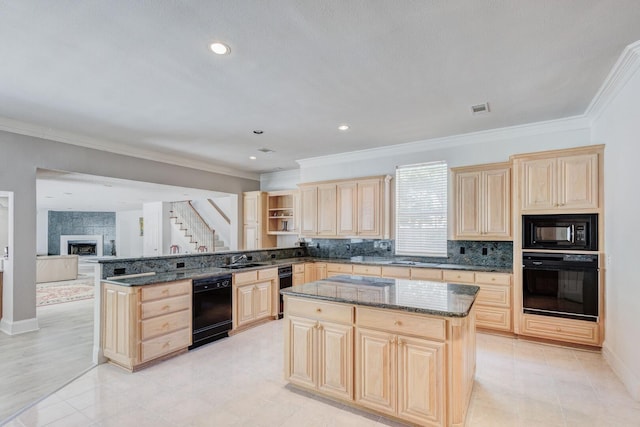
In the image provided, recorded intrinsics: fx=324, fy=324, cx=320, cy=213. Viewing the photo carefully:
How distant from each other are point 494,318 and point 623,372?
54.6 inches

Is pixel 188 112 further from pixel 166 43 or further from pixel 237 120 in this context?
pixel 166 43

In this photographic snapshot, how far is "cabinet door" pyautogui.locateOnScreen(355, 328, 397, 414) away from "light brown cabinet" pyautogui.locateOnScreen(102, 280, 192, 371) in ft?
7.48

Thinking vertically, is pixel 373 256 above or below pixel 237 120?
below

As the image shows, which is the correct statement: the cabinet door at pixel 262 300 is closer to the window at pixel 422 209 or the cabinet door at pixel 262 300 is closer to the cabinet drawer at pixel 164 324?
the cabinet drawer at pixel 164 324

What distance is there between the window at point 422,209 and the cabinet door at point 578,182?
1.60 meters

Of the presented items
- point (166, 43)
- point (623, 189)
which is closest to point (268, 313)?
point (166, 43)

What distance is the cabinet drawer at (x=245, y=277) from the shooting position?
445 centimetres

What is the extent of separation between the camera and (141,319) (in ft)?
11.1

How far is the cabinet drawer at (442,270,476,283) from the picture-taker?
4.39 meters

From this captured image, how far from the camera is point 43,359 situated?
363 cm

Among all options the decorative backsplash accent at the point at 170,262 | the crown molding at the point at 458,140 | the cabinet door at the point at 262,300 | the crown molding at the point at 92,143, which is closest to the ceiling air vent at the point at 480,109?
the crown molding at the point at 458,140

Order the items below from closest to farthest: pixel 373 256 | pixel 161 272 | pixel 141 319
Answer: pixel 141 319 → pixel 161 272 → pixel 373 256

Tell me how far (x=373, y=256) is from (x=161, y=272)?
3.44 metres

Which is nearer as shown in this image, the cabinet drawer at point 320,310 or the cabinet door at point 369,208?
the cabinet drawer at point 320,310
